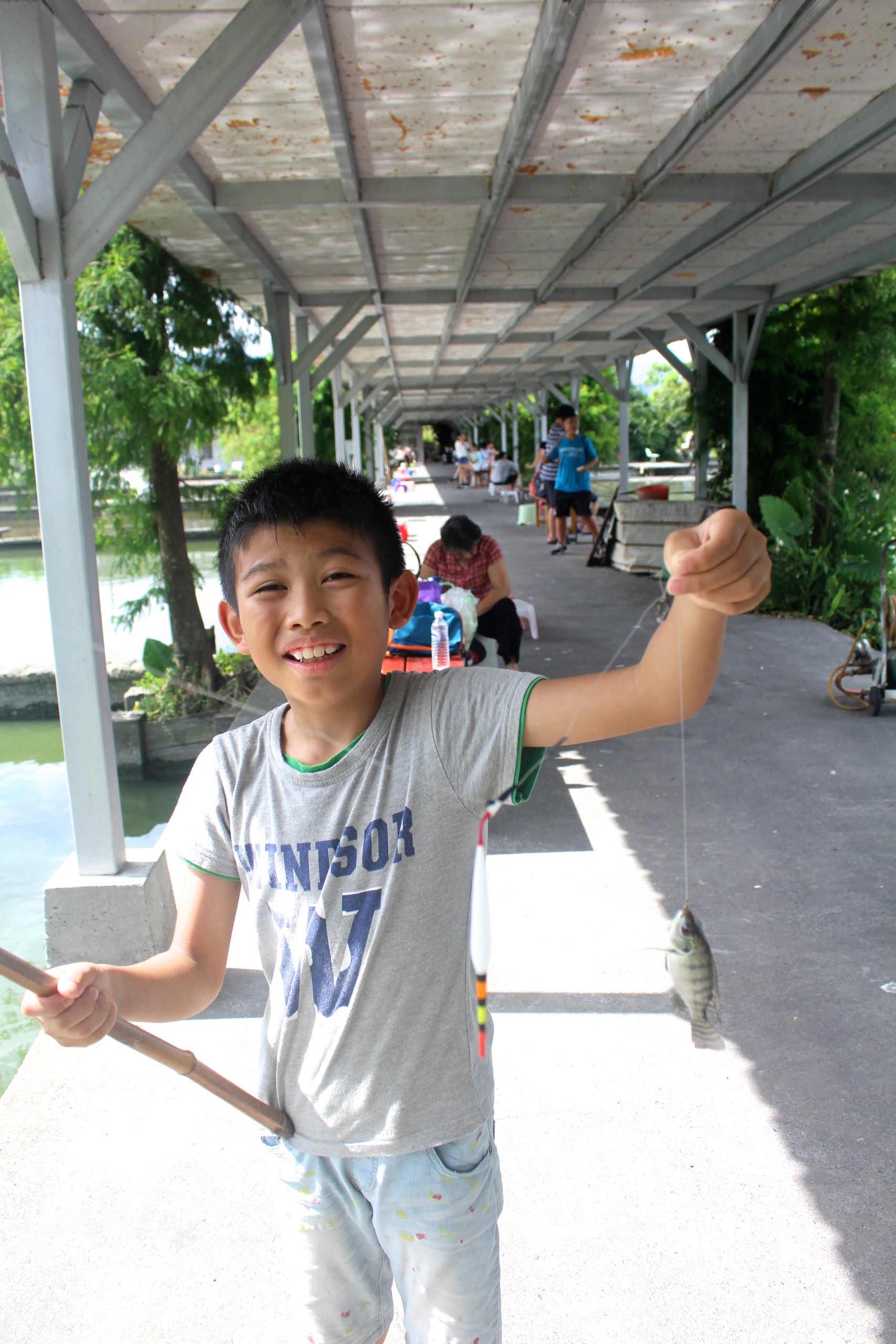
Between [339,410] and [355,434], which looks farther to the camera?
[355,434]

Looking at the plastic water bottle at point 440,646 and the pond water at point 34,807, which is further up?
the plastic water bottle at point 440,646

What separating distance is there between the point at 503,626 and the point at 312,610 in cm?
578

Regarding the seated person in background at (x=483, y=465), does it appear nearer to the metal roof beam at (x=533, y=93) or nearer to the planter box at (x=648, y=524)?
the planter box at (x=648, y=524)

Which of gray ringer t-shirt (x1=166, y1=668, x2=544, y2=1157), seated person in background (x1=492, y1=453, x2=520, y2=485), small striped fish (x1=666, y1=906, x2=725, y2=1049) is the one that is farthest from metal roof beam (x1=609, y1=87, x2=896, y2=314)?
seated person in background (x1=492, y1=453, x2=520, y2=485)

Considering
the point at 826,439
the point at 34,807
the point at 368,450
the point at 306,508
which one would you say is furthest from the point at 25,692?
the point at 368,450

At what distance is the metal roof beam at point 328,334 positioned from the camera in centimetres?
970

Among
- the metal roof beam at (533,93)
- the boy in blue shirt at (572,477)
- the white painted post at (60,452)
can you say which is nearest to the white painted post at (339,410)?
the boy in blue shirt at (572,477)

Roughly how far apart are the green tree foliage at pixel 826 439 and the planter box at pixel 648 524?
871 millimetres

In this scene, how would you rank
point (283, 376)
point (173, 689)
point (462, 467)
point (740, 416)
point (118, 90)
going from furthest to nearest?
point (462, 467) < point (740, 416) < point (173, 689) < point (283, 376) < point (118, 90)

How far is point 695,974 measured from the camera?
1.78m

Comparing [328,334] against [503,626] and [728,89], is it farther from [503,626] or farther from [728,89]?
[728,89]

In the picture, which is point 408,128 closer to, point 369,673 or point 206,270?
point 206,270

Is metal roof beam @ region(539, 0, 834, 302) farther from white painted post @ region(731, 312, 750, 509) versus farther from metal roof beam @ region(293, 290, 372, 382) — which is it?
white painted post @ region(731, 312, 750, 509)

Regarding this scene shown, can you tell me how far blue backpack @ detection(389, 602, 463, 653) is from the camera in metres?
5.62
